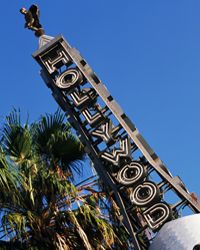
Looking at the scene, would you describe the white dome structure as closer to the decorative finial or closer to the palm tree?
the palm tree

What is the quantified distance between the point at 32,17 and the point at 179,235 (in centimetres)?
699

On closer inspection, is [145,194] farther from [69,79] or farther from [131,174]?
[69,79]

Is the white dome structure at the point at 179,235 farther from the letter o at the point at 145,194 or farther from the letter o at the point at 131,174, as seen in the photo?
the letter o at the point at 131,174

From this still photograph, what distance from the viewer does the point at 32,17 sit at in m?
17.8

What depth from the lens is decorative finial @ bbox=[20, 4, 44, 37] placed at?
696 inches

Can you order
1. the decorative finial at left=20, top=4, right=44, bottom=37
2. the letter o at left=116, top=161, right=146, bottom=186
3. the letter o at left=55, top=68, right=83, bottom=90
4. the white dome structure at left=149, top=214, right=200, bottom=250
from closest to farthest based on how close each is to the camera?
1. the white dome structure at left=149, top=214, right=200, bottom=250
2. the letter o at left=116, top=161, right=146, bottom=186
3. the letter o at left=55, top=68, right=83, bottom=90
4. the decorative finial at left=20, top=4, right=44, bottom=37

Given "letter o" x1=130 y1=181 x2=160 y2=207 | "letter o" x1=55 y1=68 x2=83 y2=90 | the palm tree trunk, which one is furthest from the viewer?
"letter o" x1=55 y1=68 x2=83 y2=90

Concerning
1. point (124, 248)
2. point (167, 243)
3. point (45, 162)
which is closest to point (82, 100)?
point (45, 162)

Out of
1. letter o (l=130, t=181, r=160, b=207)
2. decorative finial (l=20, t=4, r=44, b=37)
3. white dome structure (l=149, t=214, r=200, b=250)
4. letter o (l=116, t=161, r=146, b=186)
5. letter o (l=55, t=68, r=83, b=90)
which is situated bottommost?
white dome structure (l=149, t=214, r=200, b=250)

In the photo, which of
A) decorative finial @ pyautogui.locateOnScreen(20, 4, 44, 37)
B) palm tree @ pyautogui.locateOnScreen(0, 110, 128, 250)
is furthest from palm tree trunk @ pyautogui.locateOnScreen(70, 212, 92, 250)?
decorative finial @ pyautogui.locateOnScreen(20, 4, 44, 37)

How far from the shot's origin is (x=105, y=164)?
1517 cm

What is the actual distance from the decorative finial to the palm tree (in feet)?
7.26

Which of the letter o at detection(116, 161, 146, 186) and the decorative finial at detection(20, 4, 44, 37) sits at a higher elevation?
the decorative finial at detection(20, 4, 44, 37)

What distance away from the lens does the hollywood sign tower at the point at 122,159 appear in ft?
43.1
